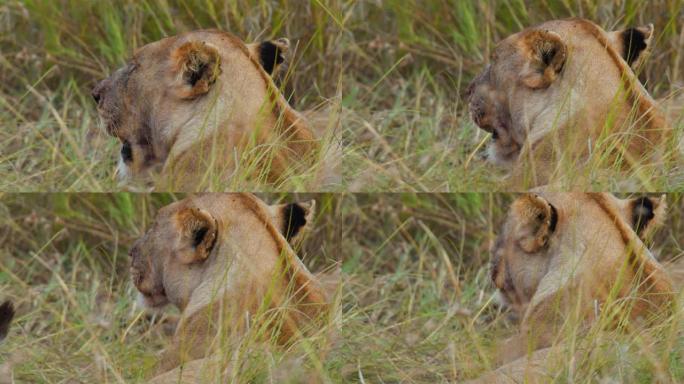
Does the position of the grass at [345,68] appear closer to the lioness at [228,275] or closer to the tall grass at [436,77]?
the tall grass at [436,77]

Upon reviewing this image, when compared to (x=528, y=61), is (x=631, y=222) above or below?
below

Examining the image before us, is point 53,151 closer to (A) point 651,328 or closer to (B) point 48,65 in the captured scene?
(B) point 48,65

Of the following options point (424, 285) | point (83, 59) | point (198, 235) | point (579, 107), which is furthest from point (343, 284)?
point (83, 59)

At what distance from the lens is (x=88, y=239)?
528 centimetres

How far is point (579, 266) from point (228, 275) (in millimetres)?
1027

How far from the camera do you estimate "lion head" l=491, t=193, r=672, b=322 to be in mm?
4926

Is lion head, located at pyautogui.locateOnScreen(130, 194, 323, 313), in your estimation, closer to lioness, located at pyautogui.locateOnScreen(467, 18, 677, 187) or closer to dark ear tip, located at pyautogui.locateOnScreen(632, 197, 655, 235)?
lioness, located at pyautogui.locateOnScreen(467, 18, 677, 187)

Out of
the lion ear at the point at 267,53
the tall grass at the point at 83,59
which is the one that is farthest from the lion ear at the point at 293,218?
the lion ear at the point at 267,53

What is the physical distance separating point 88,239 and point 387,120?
1008 millimetres

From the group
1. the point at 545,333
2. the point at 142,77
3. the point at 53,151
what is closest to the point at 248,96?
the point at 142,77

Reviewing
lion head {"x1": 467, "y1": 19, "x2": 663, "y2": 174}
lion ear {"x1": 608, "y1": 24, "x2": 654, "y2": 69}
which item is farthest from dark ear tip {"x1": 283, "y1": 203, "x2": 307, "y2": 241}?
lion ear {"x1": 608, "y1": 24, "x2": 654, "y2": 69}

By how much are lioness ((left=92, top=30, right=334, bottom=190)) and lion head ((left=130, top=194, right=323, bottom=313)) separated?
0.44 ft

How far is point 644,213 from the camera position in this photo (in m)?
5.03

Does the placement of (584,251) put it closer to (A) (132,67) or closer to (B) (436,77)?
(B) (436,77)
